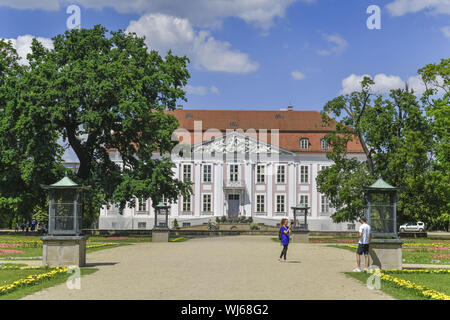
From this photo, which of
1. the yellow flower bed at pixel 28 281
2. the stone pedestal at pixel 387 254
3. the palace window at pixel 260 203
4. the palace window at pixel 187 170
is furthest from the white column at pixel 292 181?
the yellow flower bed at pixel 28 281

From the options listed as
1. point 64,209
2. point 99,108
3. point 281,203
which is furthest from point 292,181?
point 64,209

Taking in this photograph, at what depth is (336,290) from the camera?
13031 mm

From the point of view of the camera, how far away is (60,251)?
1780 cm

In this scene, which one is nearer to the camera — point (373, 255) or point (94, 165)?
point (373, 255)

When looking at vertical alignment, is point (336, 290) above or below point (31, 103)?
below

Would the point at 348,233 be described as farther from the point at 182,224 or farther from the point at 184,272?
the point at 184,272

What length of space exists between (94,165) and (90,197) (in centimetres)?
483

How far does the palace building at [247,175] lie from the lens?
68500 mm

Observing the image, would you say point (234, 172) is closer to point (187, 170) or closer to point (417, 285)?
point (187, 170)

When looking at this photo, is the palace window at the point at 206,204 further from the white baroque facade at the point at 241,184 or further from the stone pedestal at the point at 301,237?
the stone pedestal at the point at 301,237

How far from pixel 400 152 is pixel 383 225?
27645 mm

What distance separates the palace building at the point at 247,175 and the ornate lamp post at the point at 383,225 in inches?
1969
